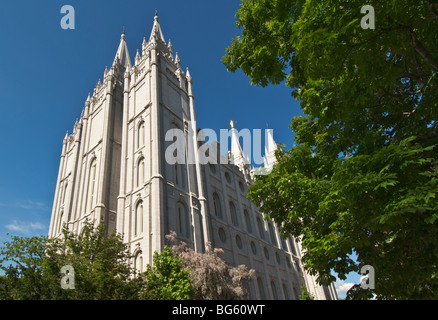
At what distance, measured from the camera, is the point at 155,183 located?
874 inches

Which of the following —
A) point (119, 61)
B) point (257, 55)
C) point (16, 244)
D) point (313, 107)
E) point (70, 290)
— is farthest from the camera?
point (119, 61)

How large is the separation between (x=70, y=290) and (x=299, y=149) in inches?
356

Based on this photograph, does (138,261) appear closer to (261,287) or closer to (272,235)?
(261,287)

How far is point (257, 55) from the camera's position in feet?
27.8

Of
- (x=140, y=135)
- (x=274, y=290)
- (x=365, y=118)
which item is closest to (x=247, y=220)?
(x=274, y=290)

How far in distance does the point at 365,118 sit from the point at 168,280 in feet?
40.3

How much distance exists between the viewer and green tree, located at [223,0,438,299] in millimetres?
5773

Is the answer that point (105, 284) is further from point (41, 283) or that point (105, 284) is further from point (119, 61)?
point (119, 61)

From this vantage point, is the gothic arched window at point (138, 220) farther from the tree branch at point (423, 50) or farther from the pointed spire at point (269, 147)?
the pointed spire at point (269, 147)

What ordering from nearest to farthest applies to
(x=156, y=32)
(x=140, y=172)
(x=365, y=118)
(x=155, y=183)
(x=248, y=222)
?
(x=365, y=118)
(x=155, y=183)
(x=140, y=172)
(x=156, y=32)
(x=248, y=222)

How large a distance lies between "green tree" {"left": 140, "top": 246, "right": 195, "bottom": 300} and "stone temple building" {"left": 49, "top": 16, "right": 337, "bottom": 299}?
12.4 feet
